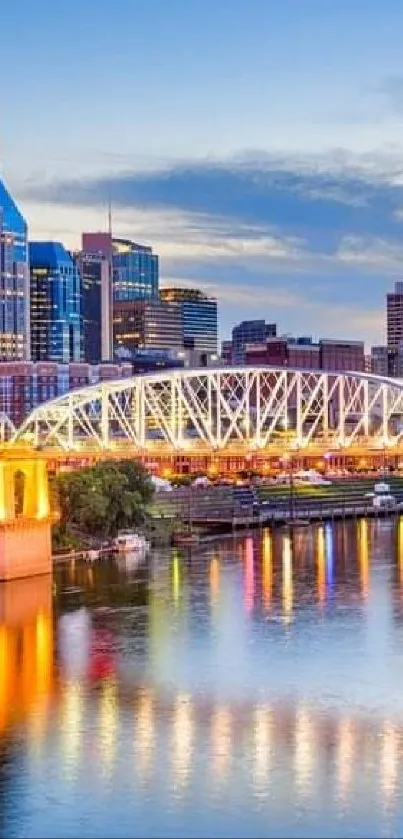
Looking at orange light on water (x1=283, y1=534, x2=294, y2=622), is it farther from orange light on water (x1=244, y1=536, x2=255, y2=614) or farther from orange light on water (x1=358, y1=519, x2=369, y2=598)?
orange light on water (x1=358, y1=519, x2=369, y2=598)

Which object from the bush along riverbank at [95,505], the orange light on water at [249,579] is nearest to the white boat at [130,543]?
the bush along riverbank at [95,505]

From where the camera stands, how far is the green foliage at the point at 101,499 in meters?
63.3

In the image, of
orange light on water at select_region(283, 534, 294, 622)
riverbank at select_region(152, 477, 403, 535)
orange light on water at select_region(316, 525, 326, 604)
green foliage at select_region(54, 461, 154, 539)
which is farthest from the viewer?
riverbank at select_region(152, 477, 403, 535)

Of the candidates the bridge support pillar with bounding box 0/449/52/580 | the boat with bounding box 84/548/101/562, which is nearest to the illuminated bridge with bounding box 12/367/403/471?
the boat with bounding box 84/548/101/562

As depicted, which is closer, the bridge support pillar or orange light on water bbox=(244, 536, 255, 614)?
orange light on water bbox=(244, 536, 255, 614)

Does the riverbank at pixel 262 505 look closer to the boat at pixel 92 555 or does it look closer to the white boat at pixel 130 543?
the white boat at pixel 130 543

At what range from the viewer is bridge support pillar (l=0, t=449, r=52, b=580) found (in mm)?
52875

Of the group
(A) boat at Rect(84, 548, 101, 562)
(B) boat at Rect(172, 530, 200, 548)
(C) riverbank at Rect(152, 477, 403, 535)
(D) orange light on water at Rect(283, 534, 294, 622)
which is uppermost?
(C) riverbank at Rect(152, 477, 403, 535)

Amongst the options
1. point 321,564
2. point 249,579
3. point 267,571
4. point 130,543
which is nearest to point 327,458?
point 130,543

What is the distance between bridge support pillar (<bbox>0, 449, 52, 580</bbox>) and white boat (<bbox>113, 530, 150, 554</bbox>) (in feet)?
16.6

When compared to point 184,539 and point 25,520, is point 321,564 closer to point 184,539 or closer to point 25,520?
point 184,539

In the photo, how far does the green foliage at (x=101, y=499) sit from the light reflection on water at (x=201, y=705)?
8.48 m

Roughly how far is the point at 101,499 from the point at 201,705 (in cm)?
2989

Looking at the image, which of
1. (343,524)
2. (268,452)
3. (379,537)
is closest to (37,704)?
(379,537)
